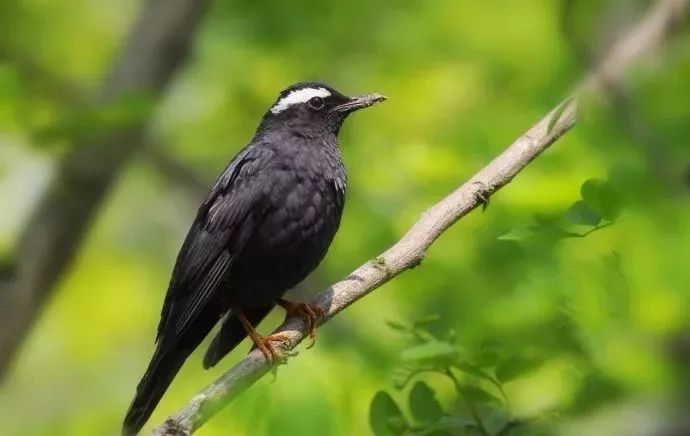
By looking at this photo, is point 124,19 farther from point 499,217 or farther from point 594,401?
point 594,401

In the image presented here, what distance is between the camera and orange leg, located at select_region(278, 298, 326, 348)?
16.1 feet

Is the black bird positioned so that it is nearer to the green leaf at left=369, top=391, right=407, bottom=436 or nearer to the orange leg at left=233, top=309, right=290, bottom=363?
the orange leg at left=233, top=309, right=290, bottom=363

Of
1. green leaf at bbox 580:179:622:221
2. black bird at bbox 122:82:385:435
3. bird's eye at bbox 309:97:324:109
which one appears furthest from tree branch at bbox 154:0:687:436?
bird's eye at bbox 309:97:324:109

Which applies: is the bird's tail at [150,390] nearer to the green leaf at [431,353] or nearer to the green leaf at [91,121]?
the green leaf at [91,121]

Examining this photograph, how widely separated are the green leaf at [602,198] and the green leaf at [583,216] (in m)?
0.05

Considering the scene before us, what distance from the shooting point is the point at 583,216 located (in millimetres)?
3617

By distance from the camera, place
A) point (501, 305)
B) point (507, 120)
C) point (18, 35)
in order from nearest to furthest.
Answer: point (501, 305), point (507, 120), point (18, 35)

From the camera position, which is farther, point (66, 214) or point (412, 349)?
point (66, 214)

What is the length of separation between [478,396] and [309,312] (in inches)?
46.1

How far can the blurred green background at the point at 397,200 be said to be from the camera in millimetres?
3502

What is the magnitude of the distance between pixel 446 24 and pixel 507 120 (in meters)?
3.40

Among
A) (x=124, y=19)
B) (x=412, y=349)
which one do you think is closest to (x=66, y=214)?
(x=412, y=349)

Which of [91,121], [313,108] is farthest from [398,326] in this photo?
[313,108]

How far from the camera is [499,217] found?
505cm
